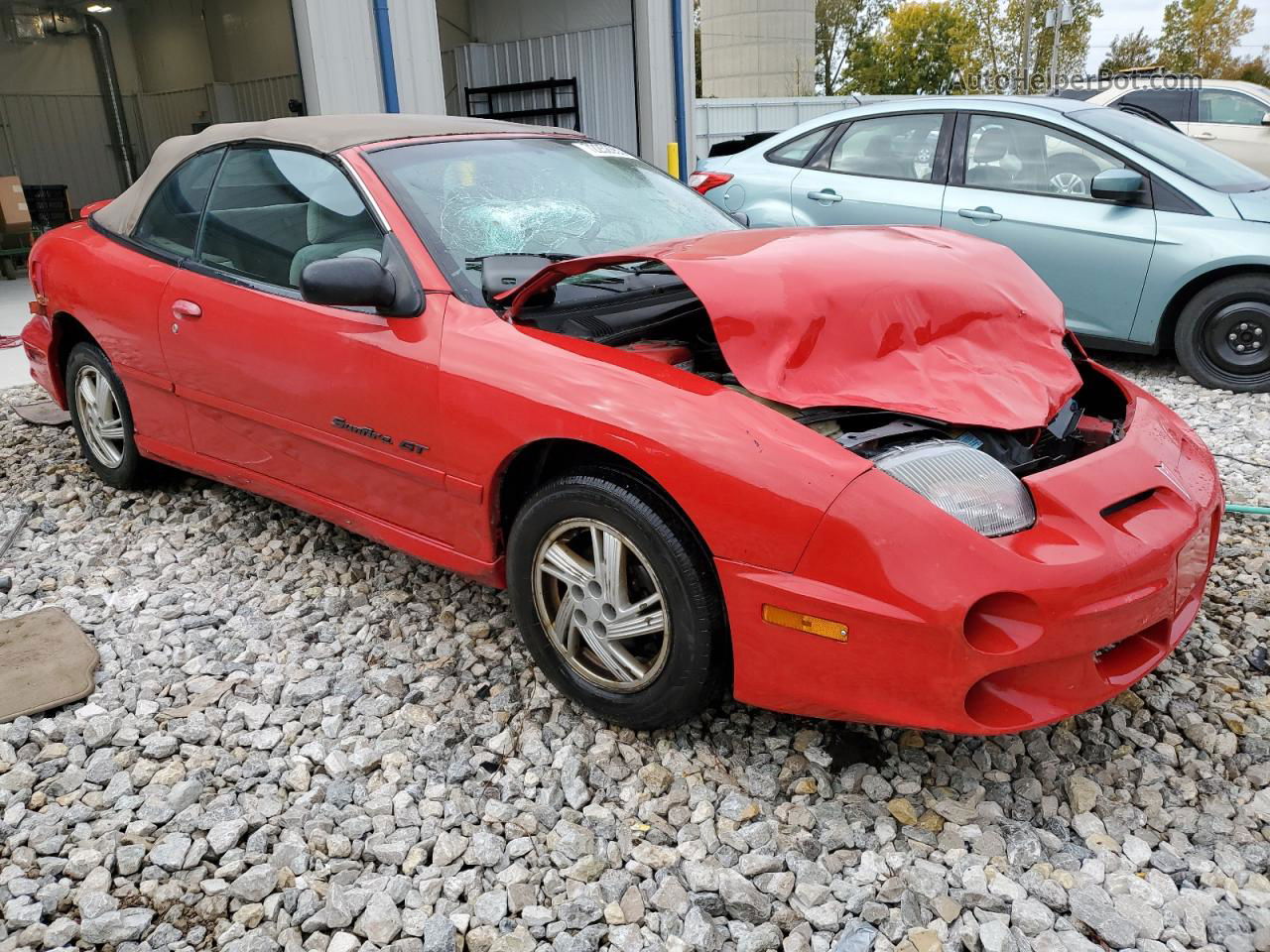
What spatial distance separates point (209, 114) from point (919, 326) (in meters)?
15.9

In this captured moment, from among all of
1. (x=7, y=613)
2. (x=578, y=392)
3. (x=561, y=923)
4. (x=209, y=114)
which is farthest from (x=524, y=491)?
(x=209, y=114)

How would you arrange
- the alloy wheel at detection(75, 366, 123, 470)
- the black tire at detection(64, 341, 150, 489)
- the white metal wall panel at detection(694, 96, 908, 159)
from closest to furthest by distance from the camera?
the black tire at detection(64, 341, 150, 489)
the alloy wheel at detection(75, 366, 123, 470)
the white metal wall panel at detection(694, 96, 908, 159)

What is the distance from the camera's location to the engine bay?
232 centimetres

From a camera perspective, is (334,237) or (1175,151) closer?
(334,237)

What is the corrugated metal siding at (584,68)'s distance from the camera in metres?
12.7

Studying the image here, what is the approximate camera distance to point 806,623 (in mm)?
2086

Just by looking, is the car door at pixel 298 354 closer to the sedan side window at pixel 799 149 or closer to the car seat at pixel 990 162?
the sedan side window at pixel 799 149

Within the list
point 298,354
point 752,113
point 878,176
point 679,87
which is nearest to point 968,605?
point 298,354

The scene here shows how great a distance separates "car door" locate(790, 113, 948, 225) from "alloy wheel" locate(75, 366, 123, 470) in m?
4.00

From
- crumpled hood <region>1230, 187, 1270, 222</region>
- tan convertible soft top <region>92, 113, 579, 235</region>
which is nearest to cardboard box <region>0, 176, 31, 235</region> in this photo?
tan convertible soft top <region>92, 113, 579, 235</region>

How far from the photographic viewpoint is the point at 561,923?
6.53 ft

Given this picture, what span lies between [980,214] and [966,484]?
4.02 metres

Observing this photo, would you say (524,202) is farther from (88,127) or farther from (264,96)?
(88,127)

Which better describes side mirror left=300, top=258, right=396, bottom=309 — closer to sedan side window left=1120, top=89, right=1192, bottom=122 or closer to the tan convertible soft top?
the tan convertible soft top
